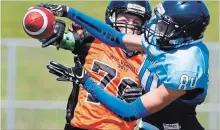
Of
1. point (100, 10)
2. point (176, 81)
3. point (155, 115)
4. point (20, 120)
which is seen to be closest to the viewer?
point (176, 81)

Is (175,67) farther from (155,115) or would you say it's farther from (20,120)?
(20,120)

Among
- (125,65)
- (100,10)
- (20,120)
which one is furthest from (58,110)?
(100,10)

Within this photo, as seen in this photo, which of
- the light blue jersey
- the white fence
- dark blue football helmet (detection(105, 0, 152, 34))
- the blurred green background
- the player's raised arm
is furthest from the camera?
the blurred green background

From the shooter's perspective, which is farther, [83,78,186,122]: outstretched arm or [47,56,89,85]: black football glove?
[47,56,89,85]: black football glove

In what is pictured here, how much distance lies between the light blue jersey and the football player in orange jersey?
77cm

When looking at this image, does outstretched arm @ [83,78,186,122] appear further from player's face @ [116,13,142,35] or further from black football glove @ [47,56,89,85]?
player's face @ [116,13,142,35]

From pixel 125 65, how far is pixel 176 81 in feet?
3.48

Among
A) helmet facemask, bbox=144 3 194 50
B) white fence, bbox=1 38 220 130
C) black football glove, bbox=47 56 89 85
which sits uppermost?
helmet facemask, bbox=144 3 194 50

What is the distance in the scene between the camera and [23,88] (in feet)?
25.8

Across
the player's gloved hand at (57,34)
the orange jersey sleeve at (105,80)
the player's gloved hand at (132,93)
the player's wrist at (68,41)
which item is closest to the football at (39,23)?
the player's gloved hand at (57,34)

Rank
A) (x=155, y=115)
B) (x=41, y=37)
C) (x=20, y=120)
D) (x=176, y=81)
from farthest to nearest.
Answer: (x=20, y=120)
(x=41, y=37)
(x=155, y=115)
(x=176, y=81)

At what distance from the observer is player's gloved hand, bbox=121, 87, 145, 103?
4832mm

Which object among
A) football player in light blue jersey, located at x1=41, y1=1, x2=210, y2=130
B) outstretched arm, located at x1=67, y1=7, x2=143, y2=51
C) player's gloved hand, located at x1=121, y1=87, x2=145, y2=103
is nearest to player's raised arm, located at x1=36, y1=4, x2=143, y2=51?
outstretched arm, located at x1=67, y1=7, x2=143, y2=51

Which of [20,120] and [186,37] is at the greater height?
[186,37]
